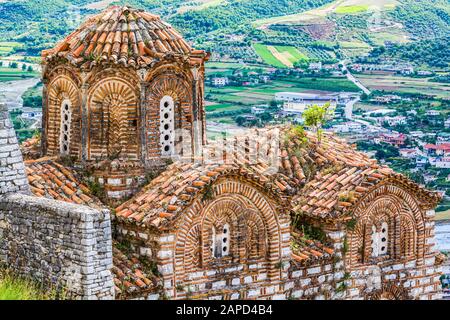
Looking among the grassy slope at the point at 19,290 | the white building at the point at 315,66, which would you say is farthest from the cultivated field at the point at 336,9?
the grassy slope at the point at 19,290

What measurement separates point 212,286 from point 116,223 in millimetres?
2281

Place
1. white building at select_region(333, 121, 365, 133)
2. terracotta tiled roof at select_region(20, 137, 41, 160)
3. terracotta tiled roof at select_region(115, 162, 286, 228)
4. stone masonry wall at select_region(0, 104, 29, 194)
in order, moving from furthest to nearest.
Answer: white building at select_region(333, 121, 365, 133) < terracotta tiled roof at select_region(20, 137, 41, 160) < terracotta tiled roof at select_region(115, 162, 286, 228) < stone masonry wall at select_region(0, 104, 29, 194)

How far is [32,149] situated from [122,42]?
3475 millimetres

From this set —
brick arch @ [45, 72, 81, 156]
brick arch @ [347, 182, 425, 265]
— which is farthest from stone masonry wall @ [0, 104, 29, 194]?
brick arch @ [347, 182, 425, 265]

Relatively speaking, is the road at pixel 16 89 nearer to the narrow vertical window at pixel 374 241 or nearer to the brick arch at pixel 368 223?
the brick arch at pixel 368 223

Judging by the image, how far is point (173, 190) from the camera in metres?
19.5

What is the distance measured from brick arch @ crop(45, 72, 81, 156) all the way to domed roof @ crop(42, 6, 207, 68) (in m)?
0.50

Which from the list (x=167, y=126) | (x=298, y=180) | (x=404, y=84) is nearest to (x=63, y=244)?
(x=167, y=126)

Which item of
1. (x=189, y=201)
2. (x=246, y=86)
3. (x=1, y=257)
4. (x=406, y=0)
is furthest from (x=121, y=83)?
(x=406, y=0)

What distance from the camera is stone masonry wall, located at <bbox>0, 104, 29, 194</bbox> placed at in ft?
61.4

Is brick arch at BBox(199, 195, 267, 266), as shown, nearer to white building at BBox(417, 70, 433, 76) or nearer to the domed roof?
the domed roof

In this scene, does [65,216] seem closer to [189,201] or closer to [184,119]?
[189,201]

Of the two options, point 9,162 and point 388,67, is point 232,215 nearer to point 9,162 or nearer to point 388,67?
point 9,162
